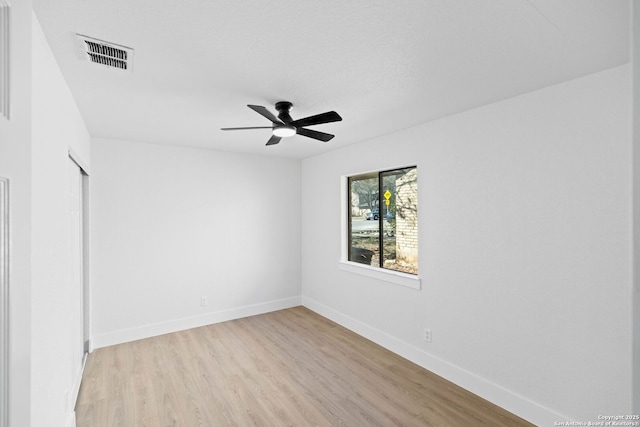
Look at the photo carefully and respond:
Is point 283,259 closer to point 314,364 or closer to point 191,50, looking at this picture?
point 314,364

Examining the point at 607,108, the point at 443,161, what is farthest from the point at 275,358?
the point at 607,108

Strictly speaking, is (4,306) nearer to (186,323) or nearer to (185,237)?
(185,237)

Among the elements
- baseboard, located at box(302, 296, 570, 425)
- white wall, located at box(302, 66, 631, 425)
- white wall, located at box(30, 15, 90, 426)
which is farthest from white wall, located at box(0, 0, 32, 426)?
baseboard, located at box(302, 296, 570, 425)

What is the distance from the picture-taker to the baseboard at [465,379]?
2344mm

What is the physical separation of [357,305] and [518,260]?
6.90 ft

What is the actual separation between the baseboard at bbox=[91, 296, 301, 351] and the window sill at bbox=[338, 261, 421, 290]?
1.34 m

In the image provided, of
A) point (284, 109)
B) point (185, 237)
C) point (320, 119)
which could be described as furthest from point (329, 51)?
point (185, 237)

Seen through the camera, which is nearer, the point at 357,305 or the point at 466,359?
the point at 466,359

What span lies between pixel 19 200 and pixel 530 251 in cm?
287

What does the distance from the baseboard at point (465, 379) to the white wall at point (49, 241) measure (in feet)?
9.39

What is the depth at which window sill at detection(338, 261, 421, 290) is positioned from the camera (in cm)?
334

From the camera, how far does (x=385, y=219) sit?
3.95 meters

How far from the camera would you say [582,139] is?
2135 millimetres

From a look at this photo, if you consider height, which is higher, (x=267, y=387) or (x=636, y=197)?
(x=636, y=197)
